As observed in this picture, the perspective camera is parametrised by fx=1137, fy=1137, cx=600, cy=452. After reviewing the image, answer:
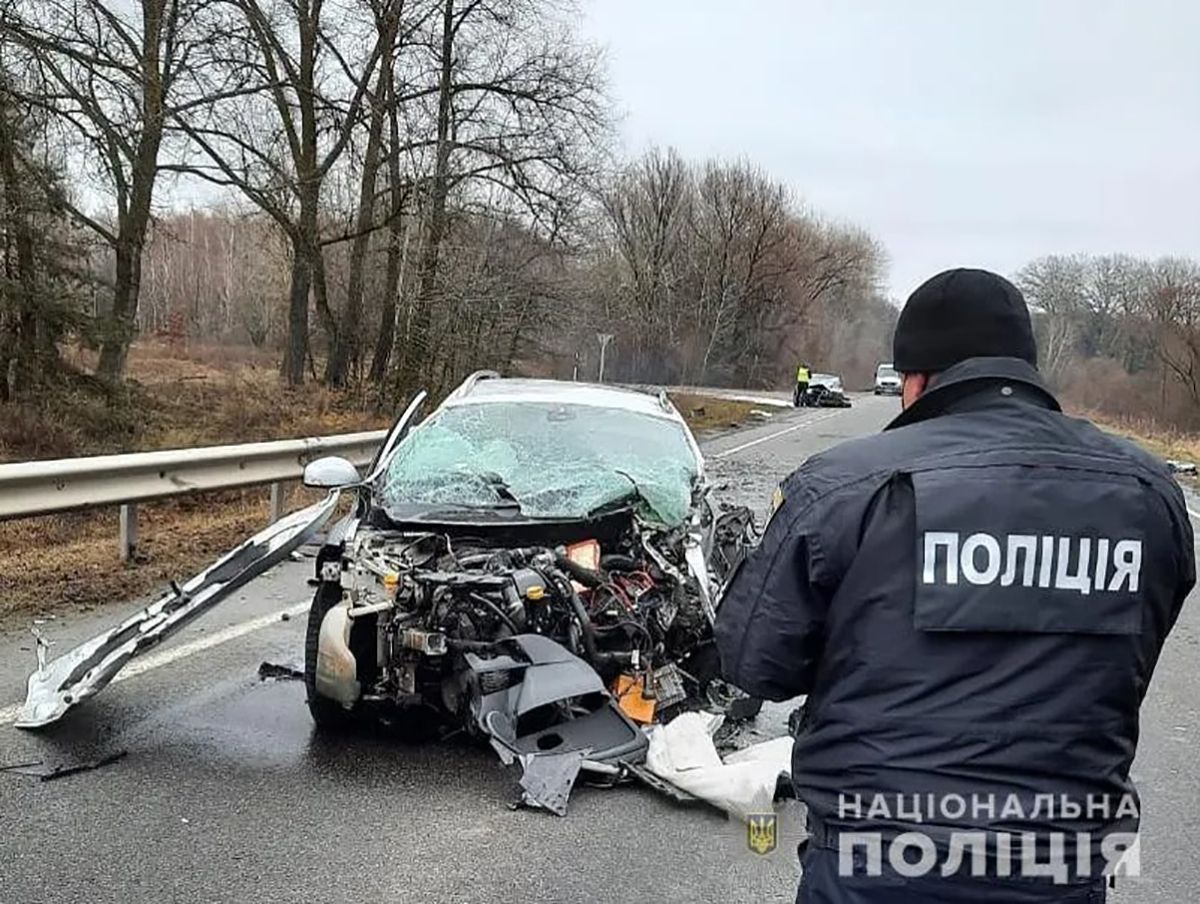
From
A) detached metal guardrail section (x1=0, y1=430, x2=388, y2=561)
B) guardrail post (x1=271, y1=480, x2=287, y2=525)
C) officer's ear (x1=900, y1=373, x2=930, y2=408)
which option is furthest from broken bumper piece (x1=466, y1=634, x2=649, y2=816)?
guardrail post (x1=271, y1=480, x2=287, y2=525)

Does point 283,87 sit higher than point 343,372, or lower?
higher

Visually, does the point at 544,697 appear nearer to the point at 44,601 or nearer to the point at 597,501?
the point at 597,501

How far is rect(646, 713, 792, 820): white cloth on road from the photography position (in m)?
4.27

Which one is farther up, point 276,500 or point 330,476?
point 330,476

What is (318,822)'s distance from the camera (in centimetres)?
403

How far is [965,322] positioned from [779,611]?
0.63 m

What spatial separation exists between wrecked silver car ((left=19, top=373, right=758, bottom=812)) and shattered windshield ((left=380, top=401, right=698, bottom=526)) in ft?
0.05

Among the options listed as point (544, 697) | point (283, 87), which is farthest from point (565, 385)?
point (283, 87)

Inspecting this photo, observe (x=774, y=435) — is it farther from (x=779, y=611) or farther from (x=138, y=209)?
(x=779, y=611)

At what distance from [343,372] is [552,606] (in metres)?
23.2

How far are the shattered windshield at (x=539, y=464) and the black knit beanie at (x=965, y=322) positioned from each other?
11.2 ft

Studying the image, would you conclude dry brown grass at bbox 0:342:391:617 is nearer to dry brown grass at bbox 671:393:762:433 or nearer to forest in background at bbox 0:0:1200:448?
forest in background at bbox 0:0:1200:448

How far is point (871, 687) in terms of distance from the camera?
1.94 meters

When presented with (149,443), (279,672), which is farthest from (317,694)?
(149,443)
